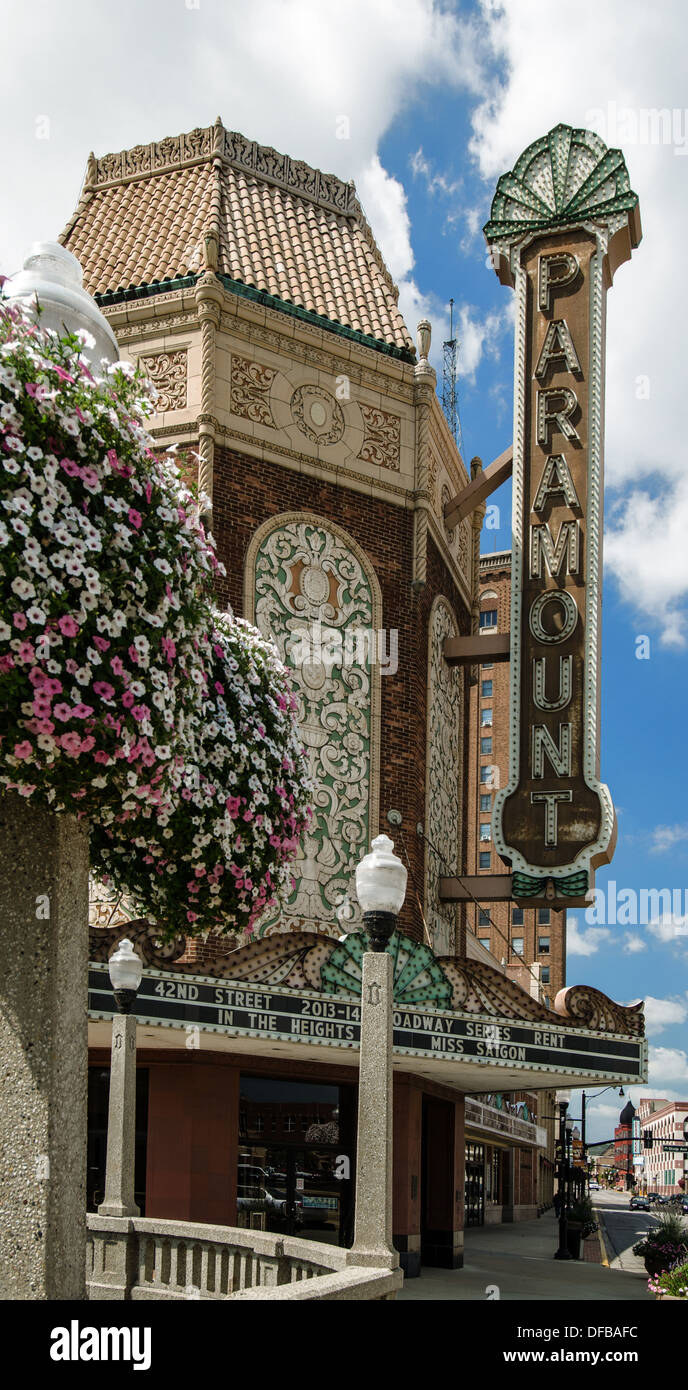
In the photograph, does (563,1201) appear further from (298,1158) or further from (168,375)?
(168,375)

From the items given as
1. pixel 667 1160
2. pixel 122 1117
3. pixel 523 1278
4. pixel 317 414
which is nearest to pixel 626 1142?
pixel 667 1160

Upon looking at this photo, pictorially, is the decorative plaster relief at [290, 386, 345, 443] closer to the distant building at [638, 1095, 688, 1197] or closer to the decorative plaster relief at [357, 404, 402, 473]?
the decorative plaster relief at [357, 404, 402, 473]

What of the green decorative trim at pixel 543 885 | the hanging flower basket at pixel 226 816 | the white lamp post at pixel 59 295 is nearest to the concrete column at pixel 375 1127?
the hanging flower basket at pixel 226 816

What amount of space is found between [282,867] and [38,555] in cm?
360

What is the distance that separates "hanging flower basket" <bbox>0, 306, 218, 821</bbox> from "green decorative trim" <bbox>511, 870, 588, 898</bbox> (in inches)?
669

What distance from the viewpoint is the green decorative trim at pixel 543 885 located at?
75.6 feet

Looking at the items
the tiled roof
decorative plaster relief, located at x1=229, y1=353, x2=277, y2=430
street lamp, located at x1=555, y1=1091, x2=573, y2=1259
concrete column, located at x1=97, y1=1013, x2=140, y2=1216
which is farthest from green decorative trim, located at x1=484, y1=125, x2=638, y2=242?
street lamp, located at x1=555, y1=1091, x2=573, y2=1259

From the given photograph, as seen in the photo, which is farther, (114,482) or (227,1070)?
(227,1070)

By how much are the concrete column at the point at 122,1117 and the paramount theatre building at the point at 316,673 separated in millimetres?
5353

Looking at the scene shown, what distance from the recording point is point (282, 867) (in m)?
8.95

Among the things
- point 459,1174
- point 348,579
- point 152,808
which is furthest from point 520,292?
point 152,808

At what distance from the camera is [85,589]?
6.17m

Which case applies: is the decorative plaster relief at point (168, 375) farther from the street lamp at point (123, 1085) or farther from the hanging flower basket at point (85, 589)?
the hanging flower basket at point (85, 589)

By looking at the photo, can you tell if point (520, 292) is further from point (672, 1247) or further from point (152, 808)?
point (152, 808)
